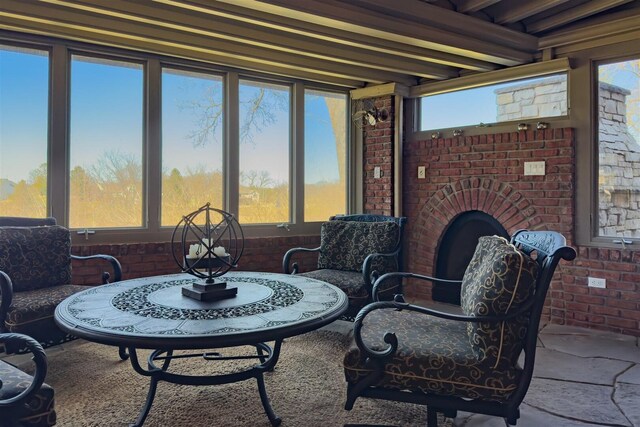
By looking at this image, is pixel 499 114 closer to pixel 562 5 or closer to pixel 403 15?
pixel 562 5

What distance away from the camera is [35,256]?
123 inches

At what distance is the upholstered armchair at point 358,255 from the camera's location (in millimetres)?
3402

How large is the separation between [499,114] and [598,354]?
235 centimetres

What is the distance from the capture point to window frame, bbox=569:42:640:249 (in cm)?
378

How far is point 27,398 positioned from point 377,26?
301cm

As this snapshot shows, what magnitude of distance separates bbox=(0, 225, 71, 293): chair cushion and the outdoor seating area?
0.05 ft

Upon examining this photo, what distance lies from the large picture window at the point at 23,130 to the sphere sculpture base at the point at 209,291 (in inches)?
88.7

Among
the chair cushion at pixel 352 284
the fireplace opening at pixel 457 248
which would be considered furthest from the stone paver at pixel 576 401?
the fireplace opening at pixel 457 248

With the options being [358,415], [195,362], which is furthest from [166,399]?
[358,415]

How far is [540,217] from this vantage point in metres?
4.07

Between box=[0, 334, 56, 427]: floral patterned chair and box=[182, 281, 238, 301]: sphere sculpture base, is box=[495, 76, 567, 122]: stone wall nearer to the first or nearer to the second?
box=[182, 281, 238, 301]: sphere sculpture base

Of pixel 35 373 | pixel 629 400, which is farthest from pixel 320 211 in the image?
pixel 35 373

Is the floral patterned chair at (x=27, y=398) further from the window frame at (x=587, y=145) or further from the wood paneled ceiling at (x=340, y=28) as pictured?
the window frame at (x=587, y=145)

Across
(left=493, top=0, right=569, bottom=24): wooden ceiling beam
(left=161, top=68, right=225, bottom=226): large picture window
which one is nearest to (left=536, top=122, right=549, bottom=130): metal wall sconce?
(left=493, top=0, right=569, bottom=24): wooden ceiling beam
